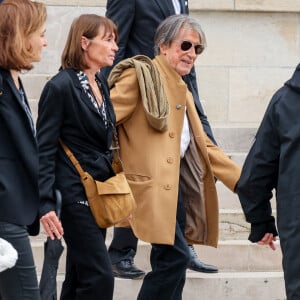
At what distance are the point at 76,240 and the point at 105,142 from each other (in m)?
0.51

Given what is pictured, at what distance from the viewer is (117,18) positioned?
775cm

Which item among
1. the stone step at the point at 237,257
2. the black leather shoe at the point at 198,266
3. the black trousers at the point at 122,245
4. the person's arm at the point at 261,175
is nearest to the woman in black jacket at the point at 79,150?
the person's arm at the point at 261,175

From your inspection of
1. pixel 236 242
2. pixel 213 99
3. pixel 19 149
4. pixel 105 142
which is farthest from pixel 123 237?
pixel 213 99

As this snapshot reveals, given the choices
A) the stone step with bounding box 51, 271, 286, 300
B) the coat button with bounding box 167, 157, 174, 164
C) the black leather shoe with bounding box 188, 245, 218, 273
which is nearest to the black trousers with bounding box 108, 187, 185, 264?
the stone step with bounding box 51, 271, 286, 300

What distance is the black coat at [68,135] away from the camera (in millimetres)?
5898

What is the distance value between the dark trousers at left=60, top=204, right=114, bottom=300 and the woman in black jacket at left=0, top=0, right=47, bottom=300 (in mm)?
650

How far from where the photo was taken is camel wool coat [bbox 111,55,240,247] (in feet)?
21.2

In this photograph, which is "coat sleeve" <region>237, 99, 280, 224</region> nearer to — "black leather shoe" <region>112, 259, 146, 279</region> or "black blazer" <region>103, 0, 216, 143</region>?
"black leather shoe" <region>112, 259, 146, 279</region>

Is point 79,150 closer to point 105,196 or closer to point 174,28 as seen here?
point 105,196

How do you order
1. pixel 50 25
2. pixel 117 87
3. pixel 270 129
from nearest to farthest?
1. pixel 270 129
2. pixel 117 87
3. pixel 50 25

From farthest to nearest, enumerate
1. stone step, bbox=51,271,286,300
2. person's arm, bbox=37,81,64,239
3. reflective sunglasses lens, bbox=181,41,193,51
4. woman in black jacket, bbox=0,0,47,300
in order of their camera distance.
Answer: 1. stone step, bbox=51,271,286,300
2. reflective sunglasses lens, bbox=181,41,193,51
3. person's arm, bbox=37,81,64,239
4. woman in black jacket, bbox=0,0,47,300

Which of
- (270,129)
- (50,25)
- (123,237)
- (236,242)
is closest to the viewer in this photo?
(270,129)

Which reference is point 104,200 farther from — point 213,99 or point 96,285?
point 213,99

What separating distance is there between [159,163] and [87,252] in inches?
31.1
